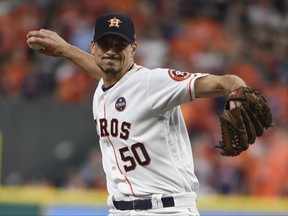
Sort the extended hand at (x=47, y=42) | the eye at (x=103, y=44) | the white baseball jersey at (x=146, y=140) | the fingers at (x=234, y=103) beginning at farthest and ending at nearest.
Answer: the extended hand at (x=47, y=42) < the eye at (x=103, y=44) < the white baseball jersey at (x=146, y=140) < the fingers at (x=234, y=103)

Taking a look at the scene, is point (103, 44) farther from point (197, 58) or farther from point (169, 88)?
point (197, 58)

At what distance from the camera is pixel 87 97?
11.1m

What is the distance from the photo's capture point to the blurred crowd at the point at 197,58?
10.1 m

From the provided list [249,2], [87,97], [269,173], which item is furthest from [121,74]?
[249,2]

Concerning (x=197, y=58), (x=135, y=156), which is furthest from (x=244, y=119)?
(x=197, y=58)

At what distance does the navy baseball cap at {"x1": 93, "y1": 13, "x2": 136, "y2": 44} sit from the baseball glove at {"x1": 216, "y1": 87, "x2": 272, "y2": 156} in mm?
873

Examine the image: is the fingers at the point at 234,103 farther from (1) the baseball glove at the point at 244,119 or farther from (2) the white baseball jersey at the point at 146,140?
(2) the white baseball jersey at the point at 146,140

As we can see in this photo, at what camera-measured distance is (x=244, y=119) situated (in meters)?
4.67

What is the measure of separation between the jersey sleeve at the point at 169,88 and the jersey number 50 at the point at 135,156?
241 millimetres

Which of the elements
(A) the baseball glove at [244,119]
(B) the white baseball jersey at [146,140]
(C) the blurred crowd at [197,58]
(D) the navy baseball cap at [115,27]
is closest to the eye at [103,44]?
(D) the navy baseball cap at [115,27]

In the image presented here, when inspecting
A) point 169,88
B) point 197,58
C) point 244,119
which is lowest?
point 244,119

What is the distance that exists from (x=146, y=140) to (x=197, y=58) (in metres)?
6.63

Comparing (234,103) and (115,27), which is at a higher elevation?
(115,27)

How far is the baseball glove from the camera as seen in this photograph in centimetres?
460
